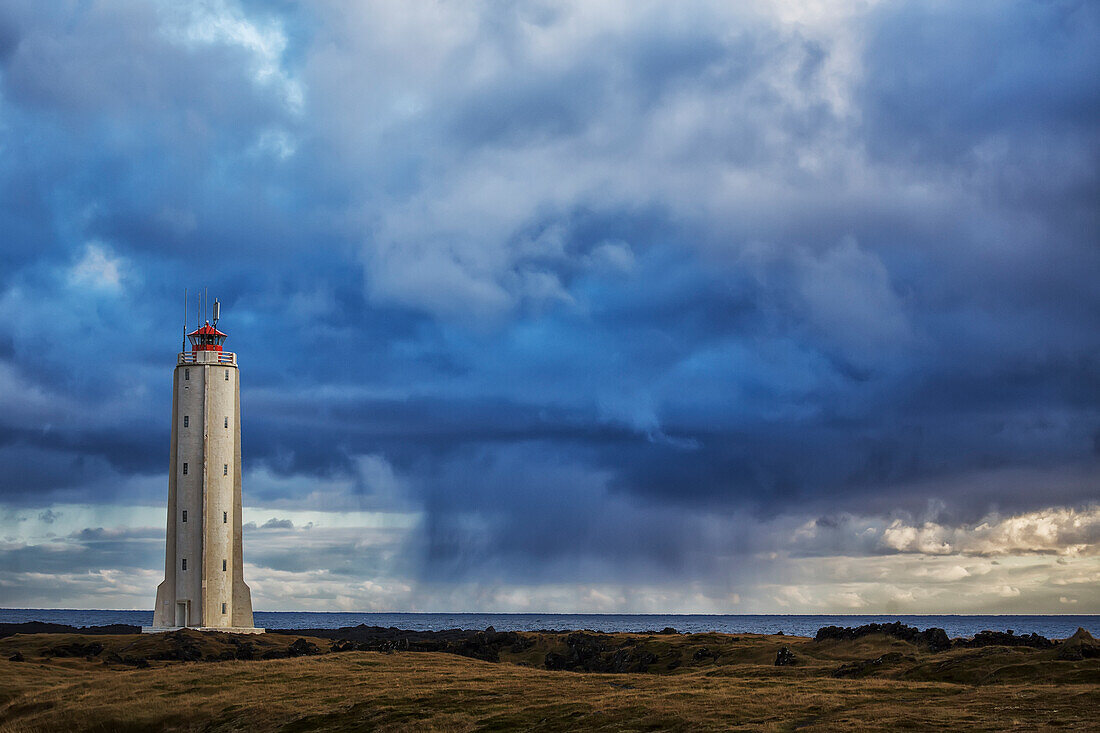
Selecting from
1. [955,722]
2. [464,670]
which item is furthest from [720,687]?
[464,670]

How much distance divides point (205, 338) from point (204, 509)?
16904 millimetres

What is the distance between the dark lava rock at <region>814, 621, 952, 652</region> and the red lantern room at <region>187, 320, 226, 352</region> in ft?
204

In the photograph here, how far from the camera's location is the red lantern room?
332ft

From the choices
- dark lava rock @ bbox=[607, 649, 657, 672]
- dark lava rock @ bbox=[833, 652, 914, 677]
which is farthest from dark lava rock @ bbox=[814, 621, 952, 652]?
dark lava rock @ bbox=[607, 649, 657, 672]

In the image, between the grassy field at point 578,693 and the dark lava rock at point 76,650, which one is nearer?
the grassy field at point 578,693

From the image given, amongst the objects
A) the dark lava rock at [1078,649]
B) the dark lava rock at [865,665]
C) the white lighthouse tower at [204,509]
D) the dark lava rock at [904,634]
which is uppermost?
the white lighthouse tower at [204,509]

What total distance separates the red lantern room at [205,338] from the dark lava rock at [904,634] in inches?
2453

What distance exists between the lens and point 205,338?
334 ft

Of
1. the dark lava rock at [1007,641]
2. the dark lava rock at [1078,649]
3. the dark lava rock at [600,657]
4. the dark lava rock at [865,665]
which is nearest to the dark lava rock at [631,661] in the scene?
the dark lava rock at [600,657]

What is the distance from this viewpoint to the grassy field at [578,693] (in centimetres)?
4438

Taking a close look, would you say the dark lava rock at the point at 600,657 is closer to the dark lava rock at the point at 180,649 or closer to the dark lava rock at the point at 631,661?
the dark lava rock at the point at 631,661

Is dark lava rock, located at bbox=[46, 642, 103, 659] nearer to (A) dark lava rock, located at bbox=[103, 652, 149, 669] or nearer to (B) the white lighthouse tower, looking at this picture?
(A) dark lava rock, located at bbox=[103, 652, 149, 669]

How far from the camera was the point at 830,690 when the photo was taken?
2051 inches

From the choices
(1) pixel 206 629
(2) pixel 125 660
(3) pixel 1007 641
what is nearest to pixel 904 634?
(3) pixel 1007 641
